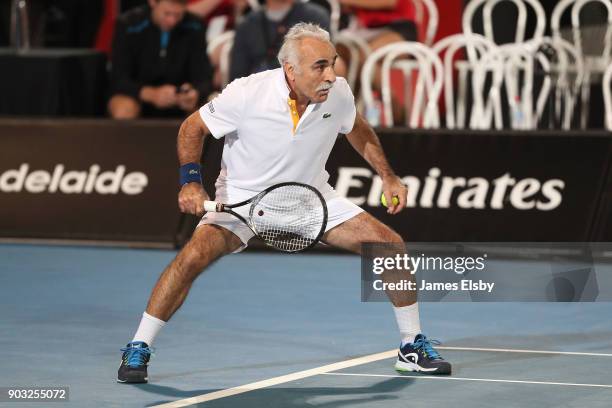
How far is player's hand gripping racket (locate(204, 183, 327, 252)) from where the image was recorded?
680 centimetres

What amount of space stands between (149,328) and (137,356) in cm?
14

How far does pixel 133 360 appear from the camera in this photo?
6789 mm

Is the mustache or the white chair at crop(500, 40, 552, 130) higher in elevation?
the white chair at crop(500, 40, 552, 130)

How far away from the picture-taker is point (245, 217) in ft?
22.7

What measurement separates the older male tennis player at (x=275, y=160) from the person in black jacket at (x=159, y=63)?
17.9 ft

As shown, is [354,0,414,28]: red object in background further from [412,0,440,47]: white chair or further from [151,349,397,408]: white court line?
[151,349,397,408]: white court line

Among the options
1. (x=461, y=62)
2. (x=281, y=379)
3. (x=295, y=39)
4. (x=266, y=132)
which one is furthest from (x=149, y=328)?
(x=461, y=62)

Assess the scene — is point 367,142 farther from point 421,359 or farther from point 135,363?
point 135,363

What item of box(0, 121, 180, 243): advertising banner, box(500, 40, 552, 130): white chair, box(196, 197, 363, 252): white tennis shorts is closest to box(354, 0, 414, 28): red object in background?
box(500, 40, 552, 130): white chair

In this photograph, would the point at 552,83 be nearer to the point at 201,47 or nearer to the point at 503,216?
the point at 503,216

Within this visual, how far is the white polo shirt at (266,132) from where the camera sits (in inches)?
273

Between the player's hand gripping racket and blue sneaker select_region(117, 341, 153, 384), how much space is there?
748 mm

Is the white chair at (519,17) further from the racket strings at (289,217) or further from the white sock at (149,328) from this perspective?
the white sock at (149,328)

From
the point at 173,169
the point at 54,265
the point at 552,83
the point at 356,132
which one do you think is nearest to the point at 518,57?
the point at 552,83
